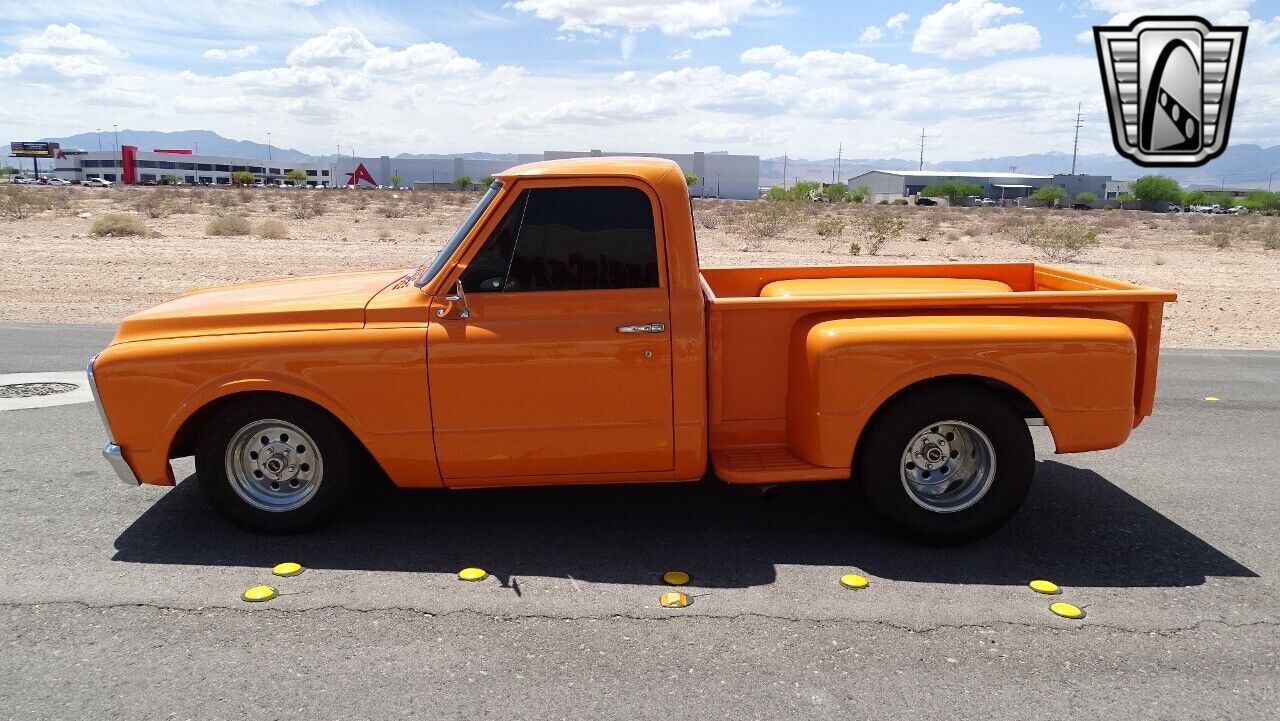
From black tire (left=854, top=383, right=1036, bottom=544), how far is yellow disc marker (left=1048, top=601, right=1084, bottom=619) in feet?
2.17

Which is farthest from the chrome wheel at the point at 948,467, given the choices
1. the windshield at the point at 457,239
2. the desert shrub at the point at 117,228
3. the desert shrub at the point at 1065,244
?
the desert shrub at the point at 117,228

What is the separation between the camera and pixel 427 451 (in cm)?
473

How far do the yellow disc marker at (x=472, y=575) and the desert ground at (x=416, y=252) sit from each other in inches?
409

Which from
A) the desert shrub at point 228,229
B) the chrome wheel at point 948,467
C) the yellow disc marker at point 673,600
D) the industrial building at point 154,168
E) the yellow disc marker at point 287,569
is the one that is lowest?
the yellow disc marker at point 673,600

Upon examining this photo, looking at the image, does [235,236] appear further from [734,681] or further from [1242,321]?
[734,681]

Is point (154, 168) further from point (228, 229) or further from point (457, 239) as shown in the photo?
point (457, 239)

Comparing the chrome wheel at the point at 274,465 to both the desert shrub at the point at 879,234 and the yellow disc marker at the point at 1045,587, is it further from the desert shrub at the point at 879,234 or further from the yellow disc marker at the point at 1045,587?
the desert shrub at the point at 879,234

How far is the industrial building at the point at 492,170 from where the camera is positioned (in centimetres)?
11450

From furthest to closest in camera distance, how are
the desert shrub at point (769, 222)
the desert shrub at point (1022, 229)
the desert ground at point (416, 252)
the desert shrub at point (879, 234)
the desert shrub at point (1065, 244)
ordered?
the desert shrub at point (1022, 229), the desert shrub at point (769, 222), the desert shrub at point (879, 234), the desert shrub at point (1065, 244), the desert ground at point (416, 252)

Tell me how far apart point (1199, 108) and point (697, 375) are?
32.5ft

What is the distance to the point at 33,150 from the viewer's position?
142000 mm

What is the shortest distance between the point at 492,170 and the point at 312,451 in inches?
5299

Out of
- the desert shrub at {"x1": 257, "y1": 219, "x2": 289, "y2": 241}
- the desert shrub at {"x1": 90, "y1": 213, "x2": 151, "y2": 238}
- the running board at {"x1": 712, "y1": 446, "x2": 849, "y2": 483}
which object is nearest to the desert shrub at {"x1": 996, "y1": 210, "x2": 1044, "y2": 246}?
the desert shrub at {"x1": 257, "y1": 219, "x2": 289, "y2": 241}

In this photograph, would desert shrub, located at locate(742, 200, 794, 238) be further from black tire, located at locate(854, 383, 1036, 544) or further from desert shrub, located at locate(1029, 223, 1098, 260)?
black tire, located at locate(854, 383, 1036, 544)
